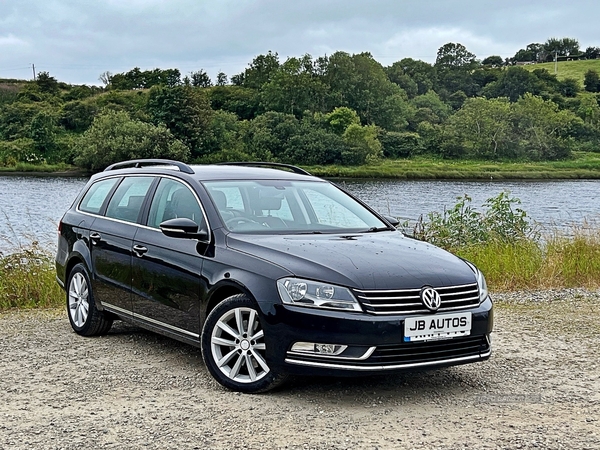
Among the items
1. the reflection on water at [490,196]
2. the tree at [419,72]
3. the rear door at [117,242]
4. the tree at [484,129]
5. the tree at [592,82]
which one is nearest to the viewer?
the rear door at [117,242]

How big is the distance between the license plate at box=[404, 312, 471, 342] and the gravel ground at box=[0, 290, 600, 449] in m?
0.49

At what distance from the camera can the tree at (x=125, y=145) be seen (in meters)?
75.2

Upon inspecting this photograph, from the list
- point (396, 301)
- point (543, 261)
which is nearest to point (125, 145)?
point (543, 261)

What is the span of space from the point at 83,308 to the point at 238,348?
2751 millimetres

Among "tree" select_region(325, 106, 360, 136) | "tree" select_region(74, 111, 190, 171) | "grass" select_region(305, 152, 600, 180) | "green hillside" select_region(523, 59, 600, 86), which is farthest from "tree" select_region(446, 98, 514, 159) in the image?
"green hillside" select_region(523, 59, 600, 86)

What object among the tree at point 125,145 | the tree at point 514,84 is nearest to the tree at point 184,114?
the tree at point 125,145

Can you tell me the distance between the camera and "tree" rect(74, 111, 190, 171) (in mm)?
75250

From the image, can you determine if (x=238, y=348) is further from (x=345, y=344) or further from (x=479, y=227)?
(x=479, y=227)

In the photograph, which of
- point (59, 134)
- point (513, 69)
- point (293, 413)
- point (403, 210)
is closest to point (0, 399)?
point (293, 413)

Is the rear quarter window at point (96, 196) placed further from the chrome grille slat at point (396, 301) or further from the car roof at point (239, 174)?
the chrome grille slat at point (396, 301)

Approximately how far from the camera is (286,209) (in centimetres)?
661

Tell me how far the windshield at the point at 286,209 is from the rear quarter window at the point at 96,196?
1672 mm

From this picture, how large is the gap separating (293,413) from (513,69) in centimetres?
14861

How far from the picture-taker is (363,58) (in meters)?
134
